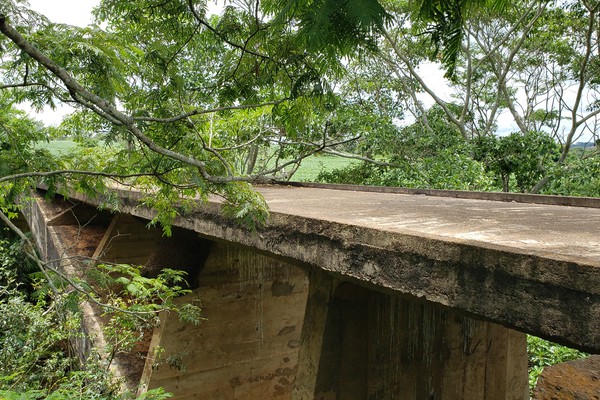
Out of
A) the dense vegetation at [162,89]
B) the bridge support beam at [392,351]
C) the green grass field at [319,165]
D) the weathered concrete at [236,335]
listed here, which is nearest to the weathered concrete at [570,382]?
the bridge support beam at [392,351]

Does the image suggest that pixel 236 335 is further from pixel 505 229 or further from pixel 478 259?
pixel 478 259

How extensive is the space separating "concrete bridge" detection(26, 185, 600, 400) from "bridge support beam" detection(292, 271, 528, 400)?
0.04ft

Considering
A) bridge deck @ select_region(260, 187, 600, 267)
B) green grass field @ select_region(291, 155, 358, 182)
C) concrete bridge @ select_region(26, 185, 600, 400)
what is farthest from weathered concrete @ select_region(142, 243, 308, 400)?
green grass field @ select_region(291, 155, 358, 182)

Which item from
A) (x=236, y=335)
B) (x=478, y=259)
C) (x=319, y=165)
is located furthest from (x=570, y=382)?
(x=319, y=165)

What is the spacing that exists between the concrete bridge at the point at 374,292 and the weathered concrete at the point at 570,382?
57 centimetres

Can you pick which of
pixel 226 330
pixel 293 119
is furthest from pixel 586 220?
pixel 226 330

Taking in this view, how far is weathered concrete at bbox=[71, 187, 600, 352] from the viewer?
1448mm

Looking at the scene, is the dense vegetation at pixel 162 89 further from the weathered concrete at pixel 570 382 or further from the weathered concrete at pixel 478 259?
the weathered concrete at pixel 570 382

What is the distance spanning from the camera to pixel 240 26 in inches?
127

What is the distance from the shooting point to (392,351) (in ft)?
13.3

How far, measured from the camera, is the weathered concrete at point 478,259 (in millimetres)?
1448

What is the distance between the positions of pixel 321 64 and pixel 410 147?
25.5ft

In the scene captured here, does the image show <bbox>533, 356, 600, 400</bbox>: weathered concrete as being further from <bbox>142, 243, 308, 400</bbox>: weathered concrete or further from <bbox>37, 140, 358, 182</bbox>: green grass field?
<bbox>37, 140, 358, 182</bbox>: green grass field

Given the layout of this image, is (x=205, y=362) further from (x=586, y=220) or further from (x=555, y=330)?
(x=555, y=330)
